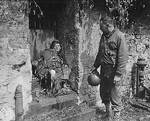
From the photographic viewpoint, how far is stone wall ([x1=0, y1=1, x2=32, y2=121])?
5086mm

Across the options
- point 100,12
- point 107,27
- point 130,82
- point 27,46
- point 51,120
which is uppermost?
point 100,12

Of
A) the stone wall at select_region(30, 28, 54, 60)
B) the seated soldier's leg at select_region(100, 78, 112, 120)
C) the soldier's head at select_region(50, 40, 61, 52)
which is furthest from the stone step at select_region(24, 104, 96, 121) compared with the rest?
the stone wall at select_region(30, 28, 54, 60)

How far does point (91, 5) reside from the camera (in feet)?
20.6

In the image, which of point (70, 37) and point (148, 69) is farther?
point (148, 69)

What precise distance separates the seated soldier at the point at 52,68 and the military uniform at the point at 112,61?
46.3 inches

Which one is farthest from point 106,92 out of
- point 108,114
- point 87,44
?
point 87,44

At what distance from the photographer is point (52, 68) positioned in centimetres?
650

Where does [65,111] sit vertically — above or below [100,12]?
below

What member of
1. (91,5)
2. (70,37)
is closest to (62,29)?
(70,37)

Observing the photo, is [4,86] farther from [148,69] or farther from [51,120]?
[148,69]

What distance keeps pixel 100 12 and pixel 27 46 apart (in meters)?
2.26

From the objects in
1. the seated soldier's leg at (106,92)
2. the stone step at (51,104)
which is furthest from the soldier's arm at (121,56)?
the stone step at (51,104)

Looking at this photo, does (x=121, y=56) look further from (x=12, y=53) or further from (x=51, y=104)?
(x=12, y=53)

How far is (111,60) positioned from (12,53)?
209 centimetres
